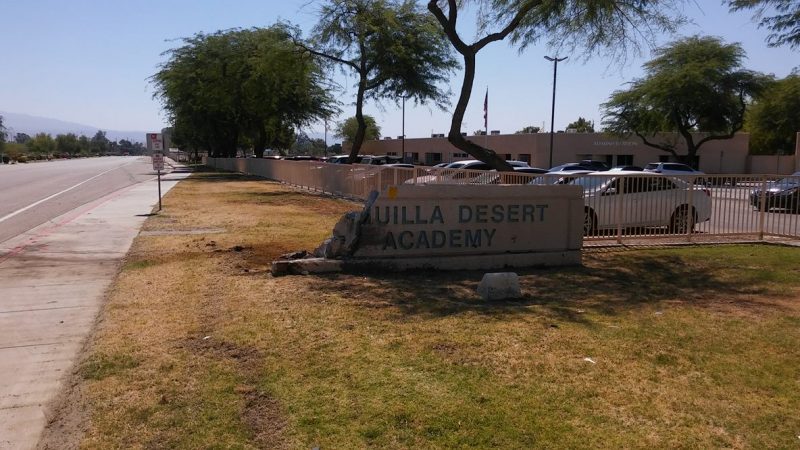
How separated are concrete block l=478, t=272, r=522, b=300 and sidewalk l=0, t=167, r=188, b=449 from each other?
14.6ft

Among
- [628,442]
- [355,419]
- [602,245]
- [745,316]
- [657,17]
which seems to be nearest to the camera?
[628,442]

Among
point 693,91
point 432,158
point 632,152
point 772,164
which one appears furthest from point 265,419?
point 432,158

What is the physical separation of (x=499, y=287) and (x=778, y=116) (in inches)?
2223

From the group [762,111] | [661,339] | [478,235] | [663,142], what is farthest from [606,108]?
[661,339]

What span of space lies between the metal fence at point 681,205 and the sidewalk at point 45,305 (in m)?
7.79

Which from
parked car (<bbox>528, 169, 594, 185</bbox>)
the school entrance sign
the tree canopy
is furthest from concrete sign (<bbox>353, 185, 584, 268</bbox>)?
the tree canopy

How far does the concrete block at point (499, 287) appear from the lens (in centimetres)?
834

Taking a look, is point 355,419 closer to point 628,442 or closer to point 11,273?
point 628,442

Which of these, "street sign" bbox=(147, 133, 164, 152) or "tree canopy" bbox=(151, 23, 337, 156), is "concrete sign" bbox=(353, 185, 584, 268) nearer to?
"street sign" bbox=(147, 133, 164, 152)

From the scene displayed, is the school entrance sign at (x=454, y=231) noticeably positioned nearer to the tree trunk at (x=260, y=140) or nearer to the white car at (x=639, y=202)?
the white car at (x=639, y=202)

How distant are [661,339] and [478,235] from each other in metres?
4.26

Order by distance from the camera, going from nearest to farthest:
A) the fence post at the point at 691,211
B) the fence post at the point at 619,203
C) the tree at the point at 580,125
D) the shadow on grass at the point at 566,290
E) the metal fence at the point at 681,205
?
1. the shadow on grass at the point at 566,290
2. the fence post at the point at 619,203
3. the metal fence at the point at 681,205
4. the fence post at the point at 691,211
5. the tree at the point at 580,125

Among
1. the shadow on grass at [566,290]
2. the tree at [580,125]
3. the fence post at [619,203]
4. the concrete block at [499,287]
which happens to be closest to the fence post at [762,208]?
the fence post at [619,203]

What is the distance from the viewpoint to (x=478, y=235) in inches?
419
